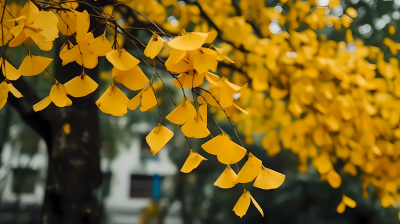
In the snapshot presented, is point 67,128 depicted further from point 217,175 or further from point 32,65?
point 217,175

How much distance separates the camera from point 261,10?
1886 mm

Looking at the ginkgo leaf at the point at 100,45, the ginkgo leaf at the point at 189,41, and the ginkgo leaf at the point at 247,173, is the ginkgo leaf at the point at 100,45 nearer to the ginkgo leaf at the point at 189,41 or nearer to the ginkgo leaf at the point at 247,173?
the ginkgo leaf at the point at 189,41

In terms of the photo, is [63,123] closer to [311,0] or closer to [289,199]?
[311,0]

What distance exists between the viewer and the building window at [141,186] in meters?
14.6

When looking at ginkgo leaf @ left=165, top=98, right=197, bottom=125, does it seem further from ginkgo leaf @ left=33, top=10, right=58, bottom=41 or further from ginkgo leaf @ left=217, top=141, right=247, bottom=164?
ginkgo leaf @ left=33, top=10, right=58, bottom=41

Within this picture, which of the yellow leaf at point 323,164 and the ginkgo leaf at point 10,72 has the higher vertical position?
the ginkgo leaf at point 10,72

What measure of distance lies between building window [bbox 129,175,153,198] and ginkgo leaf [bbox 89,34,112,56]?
47.5ft

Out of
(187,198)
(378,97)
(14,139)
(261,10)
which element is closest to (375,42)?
(378,97)

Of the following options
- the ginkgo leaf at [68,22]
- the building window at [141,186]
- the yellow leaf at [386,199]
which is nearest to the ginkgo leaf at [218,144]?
the ginkgo leaf at [68,22]

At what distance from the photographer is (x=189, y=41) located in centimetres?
47

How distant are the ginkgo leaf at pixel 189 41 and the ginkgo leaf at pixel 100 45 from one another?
0.64 feet

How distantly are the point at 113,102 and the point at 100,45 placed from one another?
116 millimetres

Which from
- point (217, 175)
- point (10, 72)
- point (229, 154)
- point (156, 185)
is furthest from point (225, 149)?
point (156, 185)

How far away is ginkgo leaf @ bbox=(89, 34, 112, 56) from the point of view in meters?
0.60
